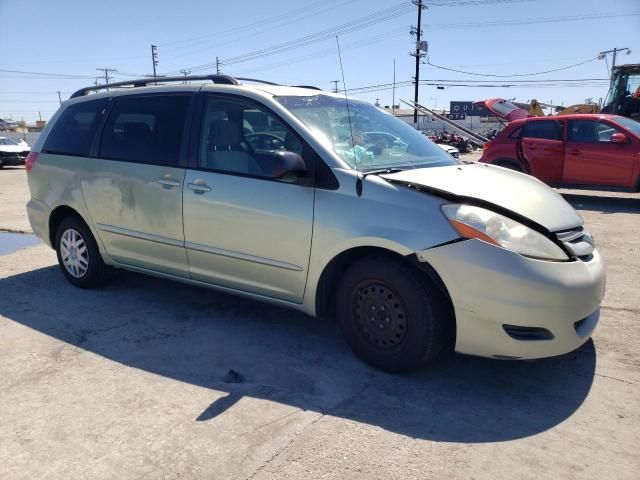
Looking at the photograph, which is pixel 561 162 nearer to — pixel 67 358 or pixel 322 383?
pixel 322 383

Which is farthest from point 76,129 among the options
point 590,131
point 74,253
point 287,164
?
point 590,131

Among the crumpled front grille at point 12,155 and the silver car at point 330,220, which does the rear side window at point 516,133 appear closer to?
the silver car at point 330,220

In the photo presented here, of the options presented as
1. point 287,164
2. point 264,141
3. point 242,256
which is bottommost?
point 242,256

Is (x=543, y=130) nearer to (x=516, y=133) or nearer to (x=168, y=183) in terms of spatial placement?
(x=516, y=133)

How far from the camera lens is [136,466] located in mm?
2492

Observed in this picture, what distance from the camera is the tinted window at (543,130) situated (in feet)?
32.9

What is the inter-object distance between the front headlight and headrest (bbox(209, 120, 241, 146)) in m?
1.73

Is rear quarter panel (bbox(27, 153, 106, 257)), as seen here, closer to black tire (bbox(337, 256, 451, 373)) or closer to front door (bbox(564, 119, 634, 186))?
black tire (bbox(337, 256, 451, 373))

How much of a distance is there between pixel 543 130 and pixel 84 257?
8637mm

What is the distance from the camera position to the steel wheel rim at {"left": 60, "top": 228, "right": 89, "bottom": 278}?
193 inches

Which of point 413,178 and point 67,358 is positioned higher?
point 413,178

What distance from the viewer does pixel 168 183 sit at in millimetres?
4070

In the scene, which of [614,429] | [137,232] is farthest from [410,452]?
[137,232]

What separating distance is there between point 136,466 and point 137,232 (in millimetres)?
2269
